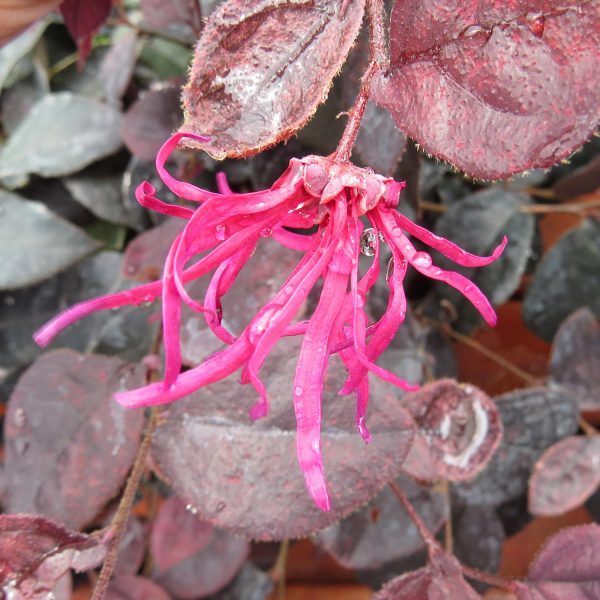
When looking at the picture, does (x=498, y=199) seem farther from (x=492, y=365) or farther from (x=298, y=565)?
(x=298, y=565)

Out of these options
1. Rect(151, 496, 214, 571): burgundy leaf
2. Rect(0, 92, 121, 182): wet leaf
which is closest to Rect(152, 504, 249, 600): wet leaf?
Rect(151, 496, 214, 571): burgundy leaf

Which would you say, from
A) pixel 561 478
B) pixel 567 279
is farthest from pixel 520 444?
pixel 567 279

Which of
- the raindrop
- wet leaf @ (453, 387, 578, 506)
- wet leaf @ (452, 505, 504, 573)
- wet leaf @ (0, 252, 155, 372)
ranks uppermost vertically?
the raindrop

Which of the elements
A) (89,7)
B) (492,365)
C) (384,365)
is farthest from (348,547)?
(89,7)

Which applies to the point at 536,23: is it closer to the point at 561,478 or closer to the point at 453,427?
the point at 453,427

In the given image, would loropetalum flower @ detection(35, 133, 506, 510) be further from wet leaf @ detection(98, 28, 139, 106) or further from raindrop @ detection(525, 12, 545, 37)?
wet leaf @ detection(98, 28, 139, 106)

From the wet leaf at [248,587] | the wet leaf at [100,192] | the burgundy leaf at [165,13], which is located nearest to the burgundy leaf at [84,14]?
the burgundy leaf at [165,13]
